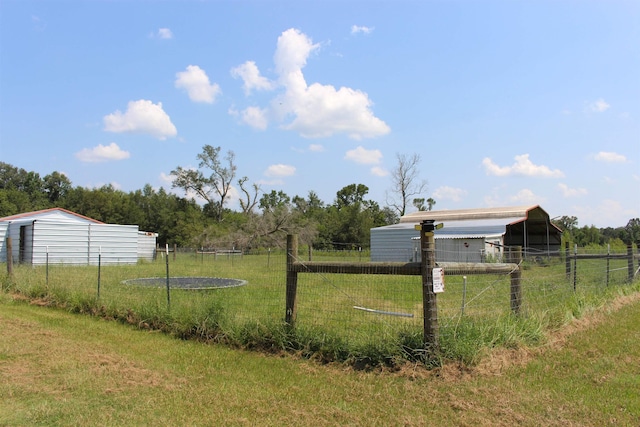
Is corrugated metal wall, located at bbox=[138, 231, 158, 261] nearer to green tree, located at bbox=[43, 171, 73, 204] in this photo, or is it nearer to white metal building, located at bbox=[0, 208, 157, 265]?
white metal building, located at bbox=[0, 208, 157, 265]

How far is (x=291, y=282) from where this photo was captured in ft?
19.9

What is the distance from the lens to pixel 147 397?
14.1ft

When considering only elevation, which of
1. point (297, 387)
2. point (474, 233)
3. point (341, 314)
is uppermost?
point (474, 233)

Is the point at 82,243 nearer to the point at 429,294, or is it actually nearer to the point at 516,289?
the point at 516,289

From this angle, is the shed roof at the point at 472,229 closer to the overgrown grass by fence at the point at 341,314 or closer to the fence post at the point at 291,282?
the overgrown grass by fence at the point at 341,314

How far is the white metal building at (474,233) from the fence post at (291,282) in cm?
1649

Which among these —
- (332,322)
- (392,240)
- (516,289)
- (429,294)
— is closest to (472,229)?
(392,240)

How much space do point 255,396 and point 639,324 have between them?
21.2ft

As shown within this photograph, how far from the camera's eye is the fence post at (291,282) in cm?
592

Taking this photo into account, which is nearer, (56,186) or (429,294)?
(429,294)

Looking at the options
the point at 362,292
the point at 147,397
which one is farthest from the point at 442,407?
the point at 362,292

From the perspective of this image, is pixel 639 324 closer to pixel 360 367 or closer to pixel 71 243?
pixel 360 367

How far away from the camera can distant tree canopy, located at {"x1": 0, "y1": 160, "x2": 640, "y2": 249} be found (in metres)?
47.8

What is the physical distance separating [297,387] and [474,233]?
24.7 meters
